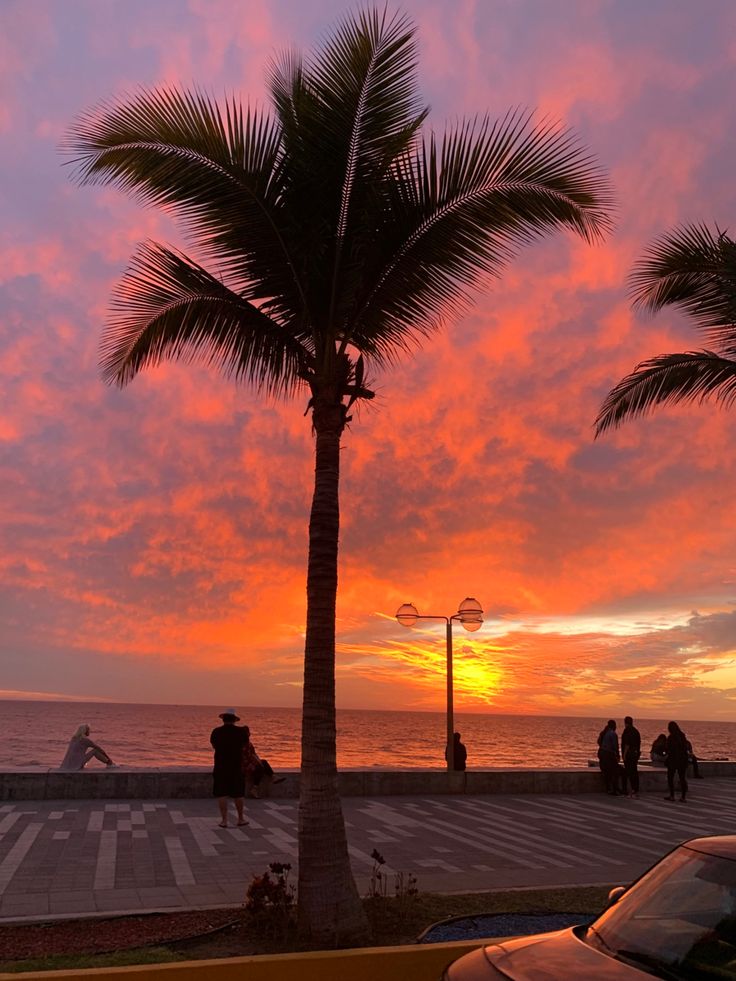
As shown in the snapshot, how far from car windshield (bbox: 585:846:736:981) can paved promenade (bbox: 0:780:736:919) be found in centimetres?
557

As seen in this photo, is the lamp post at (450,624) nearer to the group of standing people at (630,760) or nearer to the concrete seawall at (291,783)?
the concrete seawall at (291,783)

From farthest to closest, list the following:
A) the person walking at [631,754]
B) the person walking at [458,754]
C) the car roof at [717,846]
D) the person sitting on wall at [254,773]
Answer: the person walking at [458,754], the person walking at [631,754], the person sitting on wall at [254,773], the car roof at [717,846]

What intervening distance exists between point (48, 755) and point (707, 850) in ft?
238

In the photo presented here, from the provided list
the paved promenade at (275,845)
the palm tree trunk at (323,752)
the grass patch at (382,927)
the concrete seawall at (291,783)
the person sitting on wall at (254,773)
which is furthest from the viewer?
the person sitting on wall at (254,773)

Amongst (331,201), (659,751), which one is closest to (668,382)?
(331,201)

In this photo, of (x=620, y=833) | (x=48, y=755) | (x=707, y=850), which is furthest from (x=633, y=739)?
(x=48, y=755)

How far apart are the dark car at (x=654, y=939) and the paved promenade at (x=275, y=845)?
5500 mm

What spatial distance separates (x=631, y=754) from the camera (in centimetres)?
1959

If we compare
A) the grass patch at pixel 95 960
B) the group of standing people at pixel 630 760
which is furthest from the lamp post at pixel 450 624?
the grass patch at pixel 95 960

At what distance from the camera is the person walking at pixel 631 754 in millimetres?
19047

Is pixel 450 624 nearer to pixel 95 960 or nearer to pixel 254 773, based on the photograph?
pixel 254 773

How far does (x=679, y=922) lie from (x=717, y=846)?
471 mm

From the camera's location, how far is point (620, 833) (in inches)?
556

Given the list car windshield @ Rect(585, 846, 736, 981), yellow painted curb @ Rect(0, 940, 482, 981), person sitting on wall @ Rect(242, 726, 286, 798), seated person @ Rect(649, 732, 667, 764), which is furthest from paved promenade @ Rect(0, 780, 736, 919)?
seated person @ Rect(649, 732, 667, 764)
